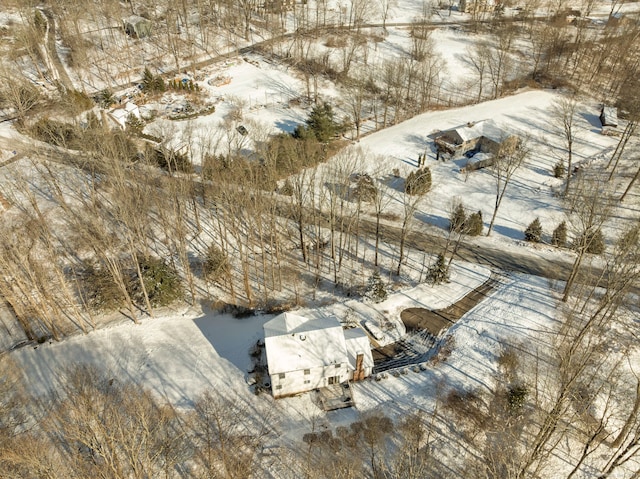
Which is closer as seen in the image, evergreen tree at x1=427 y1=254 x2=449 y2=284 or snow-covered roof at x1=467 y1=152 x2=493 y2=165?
evergreen tree at x1=427 y1=254 x2=449 y2=284

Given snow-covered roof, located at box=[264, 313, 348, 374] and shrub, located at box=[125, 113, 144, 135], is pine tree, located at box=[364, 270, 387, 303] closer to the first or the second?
snow-covered roof, located at box=[264, 313, 348, 374]

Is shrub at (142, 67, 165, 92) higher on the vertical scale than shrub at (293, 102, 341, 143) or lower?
higher

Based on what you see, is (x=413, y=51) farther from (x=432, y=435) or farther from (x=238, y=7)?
(x=432, y=435)

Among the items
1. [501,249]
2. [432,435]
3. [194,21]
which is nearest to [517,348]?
[432,435]

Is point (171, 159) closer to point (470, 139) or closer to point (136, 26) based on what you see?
point (470, 139)

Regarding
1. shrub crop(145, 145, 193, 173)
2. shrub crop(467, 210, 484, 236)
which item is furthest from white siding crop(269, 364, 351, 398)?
shrub crop(145, 145, 193, 173)

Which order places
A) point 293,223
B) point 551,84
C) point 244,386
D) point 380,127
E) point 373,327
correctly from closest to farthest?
point 244,386 < point 373,327 < point 293,223 < point 380,127 < point 551,84

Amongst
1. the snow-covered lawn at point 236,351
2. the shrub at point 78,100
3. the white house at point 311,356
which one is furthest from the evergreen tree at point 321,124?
the white house at point 311,356
